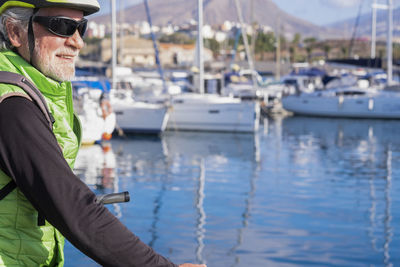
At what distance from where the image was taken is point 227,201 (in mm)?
11953

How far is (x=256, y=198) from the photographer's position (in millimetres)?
12367

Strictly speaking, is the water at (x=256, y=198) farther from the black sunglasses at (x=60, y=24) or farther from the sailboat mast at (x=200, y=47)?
the black sunglasses at (x=60, y=24)

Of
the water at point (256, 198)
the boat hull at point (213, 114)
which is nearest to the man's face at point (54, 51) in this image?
the water at point (256, 198)

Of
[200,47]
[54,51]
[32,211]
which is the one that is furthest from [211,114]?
[32,211]

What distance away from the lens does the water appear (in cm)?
837

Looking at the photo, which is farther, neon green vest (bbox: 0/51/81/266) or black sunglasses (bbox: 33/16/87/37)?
black sunglasses (bbox: 33/16/87/37)

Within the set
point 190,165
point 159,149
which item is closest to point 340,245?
point 190,165

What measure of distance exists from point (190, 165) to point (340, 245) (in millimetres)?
9066

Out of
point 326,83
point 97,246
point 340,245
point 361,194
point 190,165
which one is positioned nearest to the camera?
point 97,246

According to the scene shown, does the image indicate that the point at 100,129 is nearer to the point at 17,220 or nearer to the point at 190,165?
the point at 190,165

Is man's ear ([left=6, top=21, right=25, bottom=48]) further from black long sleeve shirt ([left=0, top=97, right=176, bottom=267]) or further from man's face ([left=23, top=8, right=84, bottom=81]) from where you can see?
black long sleeve shirt ([left=0, top=97, right=176, bottom=267])

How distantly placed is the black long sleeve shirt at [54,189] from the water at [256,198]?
6041 millimetres

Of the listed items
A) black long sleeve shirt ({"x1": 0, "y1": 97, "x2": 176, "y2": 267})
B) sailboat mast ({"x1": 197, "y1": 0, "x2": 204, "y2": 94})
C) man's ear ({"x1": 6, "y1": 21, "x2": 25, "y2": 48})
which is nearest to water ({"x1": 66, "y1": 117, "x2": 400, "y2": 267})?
sailboat mast ({"x1": 197, "y1": 0, "x2": 204, "y2": 94})

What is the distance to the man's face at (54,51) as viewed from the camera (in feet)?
6.46
